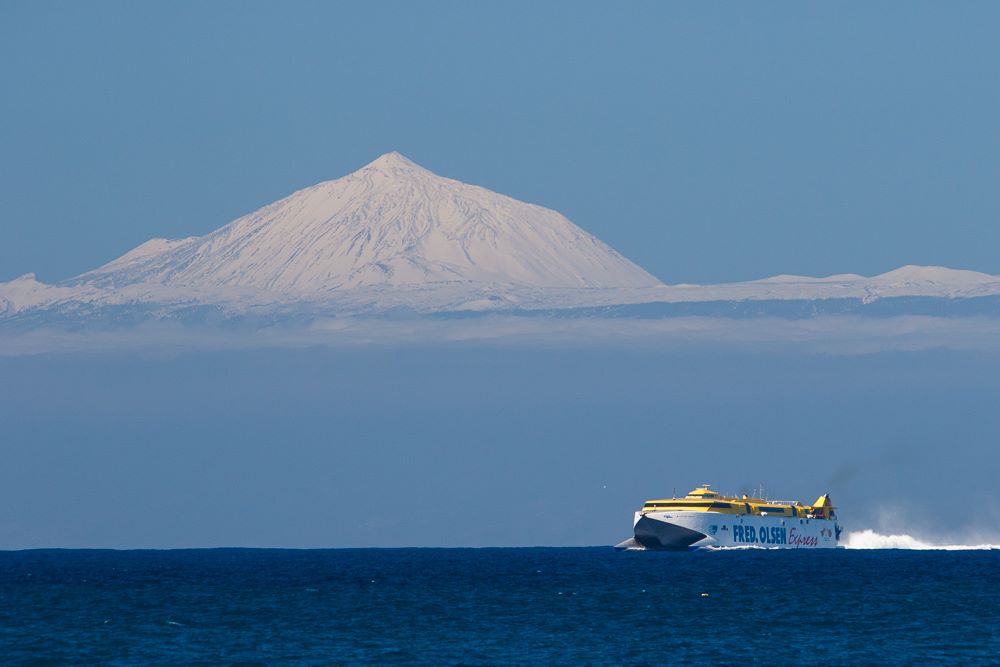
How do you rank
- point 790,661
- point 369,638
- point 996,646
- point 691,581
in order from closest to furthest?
point 790,661 < point 996,646 < point 369,638 < point 691,581

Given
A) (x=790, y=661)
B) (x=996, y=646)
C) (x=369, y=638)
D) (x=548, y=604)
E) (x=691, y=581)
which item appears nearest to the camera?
(x=790, y=661)

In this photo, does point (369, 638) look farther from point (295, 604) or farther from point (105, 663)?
point (295, 604)

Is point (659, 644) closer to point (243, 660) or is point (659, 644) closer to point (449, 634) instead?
point (449, 634)

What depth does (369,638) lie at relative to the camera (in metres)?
120

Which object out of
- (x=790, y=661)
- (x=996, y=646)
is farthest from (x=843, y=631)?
(x=790, y=661)

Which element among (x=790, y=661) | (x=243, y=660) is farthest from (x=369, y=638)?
(x=790, y=661)

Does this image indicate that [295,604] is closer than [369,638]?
No

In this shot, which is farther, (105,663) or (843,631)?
(843,631)

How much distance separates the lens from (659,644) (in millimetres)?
114125

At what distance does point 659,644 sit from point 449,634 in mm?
15637

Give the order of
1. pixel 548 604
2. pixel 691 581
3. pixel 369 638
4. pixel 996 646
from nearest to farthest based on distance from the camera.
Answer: pixel 996 646 < pixel 369 638 < pixel 548 604 < pixel 691 581

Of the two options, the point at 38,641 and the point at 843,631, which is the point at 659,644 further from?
the point at 38,641

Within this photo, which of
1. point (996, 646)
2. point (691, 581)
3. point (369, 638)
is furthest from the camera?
point (691, 581)

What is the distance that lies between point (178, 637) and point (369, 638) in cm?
1243
